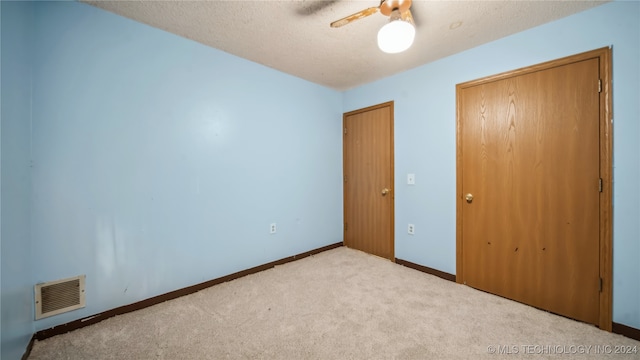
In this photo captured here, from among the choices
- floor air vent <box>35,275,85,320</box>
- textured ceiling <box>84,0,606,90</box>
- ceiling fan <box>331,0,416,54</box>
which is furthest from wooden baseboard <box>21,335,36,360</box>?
ceiling fan <box>331,0,416,54</box>

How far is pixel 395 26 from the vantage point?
4.58ft

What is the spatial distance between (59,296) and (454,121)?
3572 mm

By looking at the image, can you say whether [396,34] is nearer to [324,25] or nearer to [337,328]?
[324,25]

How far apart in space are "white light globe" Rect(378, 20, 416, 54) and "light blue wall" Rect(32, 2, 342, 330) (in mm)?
1708

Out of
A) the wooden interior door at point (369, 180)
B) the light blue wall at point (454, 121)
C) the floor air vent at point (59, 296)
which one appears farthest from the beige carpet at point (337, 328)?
the wooden interior door at point (369, 180)

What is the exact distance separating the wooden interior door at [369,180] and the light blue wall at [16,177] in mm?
3086

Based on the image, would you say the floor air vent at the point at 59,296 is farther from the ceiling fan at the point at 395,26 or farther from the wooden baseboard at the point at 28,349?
the ceiling fan at the point at 395,26

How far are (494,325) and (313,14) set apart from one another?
2.69 meters

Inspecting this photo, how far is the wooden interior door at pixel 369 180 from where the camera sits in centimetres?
316

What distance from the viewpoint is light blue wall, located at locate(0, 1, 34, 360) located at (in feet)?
4.29

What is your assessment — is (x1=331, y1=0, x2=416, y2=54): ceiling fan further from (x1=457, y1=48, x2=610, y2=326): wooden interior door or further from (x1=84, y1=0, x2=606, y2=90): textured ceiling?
(x1=457, y1=48, x2=610, y2=326): wooden interior door

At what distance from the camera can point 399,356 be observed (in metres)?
1.52

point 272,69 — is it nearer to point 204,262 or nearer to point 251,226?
point 251,226

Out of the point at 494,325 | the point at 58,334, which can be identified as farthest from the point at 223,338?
the point at 494,325
